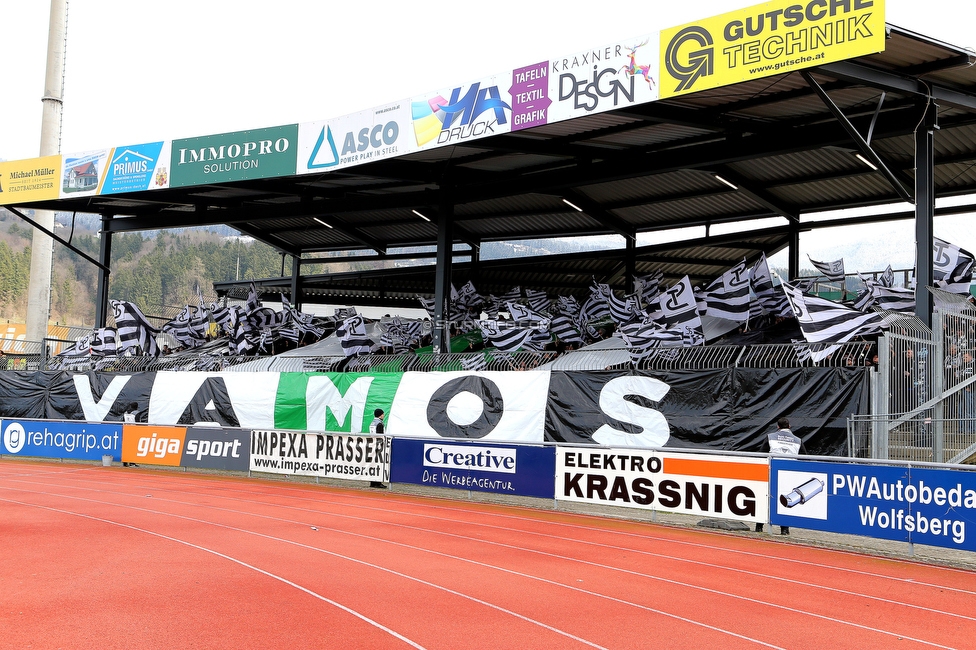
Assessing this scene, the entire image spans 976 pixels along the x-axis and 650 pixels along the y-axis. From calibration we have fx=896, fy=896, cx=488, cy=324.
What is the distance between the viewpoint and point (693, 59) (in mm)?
A: 17812

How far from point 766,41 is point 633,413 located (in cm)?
840

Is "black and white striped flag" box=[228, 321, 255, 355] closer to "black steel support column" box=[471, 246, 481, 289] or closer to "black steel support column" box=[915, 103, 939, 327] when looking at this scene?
"black steel support column" box=[471, 246, 481, 289]

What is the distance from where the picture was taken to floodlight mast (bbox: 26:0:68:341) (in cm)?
4122

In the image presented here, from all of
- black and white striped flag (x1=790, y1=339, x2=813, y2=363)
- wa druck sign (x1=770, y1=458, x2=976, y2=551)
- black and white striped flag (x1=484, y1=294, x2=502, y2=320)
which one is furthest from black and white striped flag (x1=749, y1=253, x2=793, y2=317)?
black and white striped flag (x1=484, y1=294, x2=502, y2=320)

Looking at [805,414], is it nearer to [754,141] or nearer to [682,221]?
[754,141]

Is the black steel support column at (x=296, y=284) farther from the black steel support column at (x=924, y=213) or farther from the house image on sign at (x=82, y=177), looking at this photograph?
the black steel support column at (x=924, y=213)

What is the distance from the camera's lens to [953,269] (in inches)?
850

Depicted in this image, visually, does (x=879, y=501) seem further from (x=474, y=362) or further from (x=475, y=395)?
(x=474, y=362)

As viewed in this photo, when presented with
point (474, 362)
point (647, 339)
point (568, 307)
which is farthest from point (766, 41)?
point (568, 307)

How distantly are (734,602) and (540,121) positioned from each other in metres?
13.3

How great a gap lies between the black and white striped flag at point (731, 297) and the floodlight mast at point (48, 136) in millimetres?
31181

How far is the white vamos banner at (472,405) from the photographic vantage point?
22.6m

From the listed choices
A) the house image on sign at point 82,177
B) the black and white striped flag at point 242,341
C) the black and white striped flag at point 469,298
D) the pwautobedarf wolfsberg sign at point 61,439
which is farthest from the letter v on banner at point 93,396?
the black and white striped flag at point 469,298

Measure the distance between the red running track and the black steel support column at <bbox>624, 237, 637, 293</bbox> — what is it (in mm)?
19472
